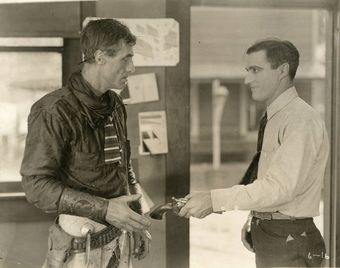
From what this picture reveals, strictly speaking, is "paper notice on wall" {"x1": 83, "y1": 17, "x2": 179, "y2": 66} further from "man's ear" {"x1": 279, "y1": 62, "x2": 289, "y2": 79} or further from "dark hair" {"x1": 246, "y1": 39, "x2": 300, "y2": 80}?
"man's ear" {"x1": 279, "y1": 62, "x2": 289, "y2": 79}

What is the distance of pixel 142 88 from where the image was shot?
2.24m

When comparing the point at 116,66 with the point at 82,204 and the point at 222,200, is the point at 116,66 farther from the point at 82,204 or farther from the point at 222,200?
the point at 222,200

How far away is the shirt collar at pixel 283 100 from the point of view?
5.80ft

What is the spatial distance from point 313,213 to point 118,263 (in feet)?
2.15

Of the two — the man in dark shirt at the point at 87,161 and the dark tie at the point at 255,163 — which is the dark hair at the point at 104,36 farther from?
the dark tie at the point at 255,163

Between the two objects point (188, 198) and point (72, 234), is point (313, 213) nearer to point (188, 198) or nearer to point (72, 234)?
point (188, 198)

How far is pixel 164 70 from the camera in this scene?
2.23 m

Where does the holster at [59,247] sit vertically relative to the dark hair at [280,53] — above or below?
below

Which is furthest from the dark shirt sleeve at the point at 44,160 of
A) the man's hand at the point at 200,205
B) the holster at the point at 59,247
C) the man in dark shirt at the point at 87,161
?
the man's hand at the point at 200,205

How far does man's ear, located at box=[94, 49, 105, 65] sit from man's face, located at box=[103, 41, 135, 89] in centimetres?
1

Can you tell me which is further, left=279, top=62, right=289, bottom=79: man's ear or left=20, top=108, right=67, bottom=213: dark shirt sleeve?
left=279, top=62, right=289, bottom=79: man's ear

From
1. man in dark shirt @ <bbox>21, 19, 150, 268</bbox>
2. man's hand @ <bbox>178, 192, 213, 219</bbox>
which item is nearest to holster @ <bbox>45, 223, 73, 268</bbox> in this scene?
man in dark shirt @ <bbox>21, 19, 150, 268</bbox>

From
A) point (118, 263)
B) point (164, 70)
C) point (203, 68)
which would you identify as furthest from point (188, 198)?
point (203, 68)

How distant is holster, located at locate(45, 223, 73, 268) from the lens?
155 centimetres
